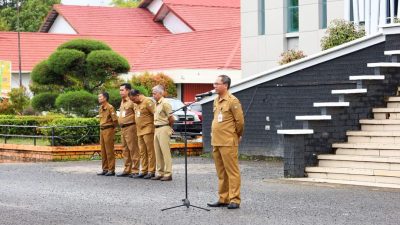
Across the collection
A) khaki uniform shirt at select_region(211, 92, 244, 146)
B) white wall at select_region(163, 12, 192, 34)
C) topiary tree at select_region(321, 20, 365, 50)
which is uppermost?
white wall at select_region(163, 12, 192, 34)

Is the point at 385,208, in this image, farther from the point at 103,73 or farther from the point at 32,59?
the point at 32,59

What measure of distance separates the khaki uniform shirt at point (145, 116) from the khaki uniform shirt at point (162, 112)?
547mm

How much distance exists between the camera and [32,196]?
16.8 m

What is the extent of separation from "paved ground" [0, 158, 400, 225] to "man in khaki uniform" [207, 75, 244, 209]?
12.6 inches

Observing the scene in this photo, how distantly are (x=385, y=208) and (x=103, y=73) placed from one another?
672 inches

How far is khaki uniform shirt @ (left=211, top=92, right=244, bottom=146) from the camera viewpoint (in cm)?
1474

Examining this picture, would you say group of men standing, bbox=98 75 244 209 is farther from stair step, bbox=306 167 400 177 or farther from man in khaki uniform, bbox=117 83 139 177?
stair step, bbox=306 167 400 177

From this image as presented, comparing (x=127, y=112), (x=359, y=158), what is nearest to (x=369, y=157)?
(x=359, y=158)

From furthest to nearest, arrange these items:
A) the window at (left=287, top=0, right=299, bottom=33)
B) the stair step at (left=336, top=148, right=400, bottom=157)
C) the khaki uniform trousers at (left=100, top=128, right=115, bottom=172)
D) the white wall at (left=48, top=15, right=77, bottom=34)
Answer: the white wall at (left=48, top=15, right=77, bottom=34)
the window at (left=287, top=0, right=299, bottom=33)
the khaki uniform trousers at (left=100, top=128, right=115, bottom=172)
the stair step at (left=336, top=148, right=400, bottom=157)

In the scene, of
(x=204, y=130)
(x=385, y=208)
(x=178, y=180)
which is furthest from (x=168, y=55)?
(x=385, y=208)

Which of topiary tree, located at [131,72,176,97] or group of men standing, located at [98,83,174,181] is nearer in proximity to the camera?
group of men standing, located at [98,83,174,181]

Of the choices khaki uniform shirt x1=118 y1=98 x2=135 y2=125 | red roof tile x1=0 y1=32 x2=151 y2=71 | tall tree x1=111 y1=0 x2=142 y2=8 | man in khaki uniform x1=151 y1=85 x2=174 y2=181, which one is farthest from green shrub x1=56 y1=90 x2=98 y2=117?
tall tree x1=111 y1=0 x2=142 y2=8

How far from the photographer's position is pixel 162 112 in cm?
1942

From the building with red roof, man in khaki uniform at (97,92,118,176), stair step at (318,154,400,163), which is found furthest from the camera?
the building with red roof
